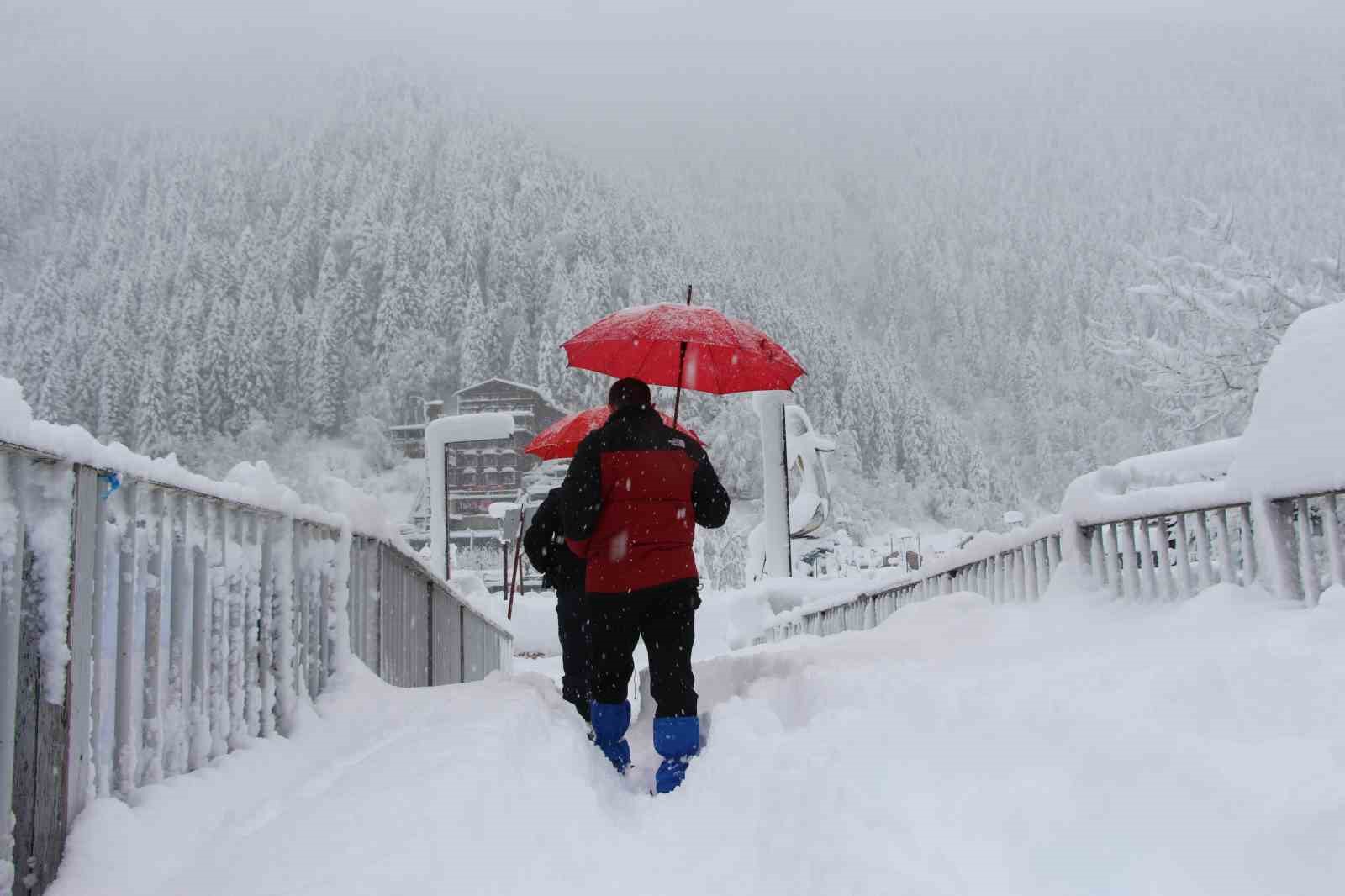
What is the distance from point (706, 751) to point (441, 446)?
13.2 meters

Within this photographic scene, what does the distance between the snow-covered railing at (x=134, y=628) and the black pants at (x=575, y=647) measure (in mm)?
1285

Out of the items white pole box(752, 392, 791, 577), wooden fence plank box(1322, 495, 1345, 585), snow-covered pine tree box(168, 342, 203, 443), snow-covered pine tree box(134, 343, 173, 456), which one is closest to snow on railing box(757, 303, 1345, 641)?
wooden fence plank box(1322, 495, 1345, 585)

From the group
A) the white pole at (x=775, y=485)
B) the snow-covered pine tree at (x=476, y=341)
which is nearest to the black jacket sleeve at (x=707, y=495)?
the white pole at (x=775, y=485)

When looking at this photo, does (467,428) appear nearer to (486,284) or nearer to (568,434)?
(568,434)

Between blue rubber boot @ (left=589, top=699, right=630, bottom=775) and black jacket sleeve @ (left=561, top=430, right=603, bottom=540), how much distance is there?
2.95ft

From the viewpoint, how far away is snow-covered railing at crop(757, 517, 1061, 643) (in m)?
5.88

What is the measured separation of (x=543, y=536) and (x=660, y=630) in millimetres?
1181

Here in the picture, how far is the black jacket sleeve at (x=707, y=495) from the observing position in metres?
4.41

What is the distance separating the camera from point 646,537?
4258 mm

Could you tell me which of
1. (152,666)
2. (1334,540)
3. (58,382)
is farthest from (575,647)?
(58,382)

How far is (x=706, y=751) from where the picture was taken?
428 cm

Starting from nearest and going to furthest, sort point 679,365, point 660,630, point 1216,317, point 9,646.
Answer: point 9,646 < point 660,630 < point 679,365 < point 1216,317

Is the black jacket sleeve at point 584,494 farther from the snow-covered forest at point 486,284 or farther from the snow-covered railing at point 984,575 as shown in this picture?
the snow-covered forest at point 486,284

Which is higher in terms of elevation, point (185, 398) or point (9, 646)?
point (9, 646)
